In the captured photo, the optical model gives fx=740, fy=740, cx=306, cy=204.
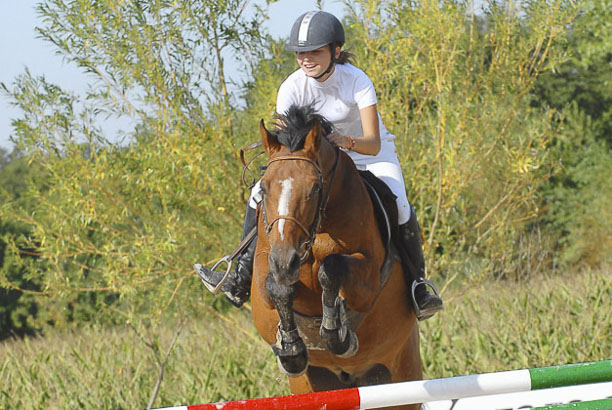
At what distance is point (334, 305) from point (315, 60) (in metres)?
1.41

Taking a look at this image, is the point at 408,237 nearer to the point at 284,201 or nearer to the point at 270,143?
the point at 270,143

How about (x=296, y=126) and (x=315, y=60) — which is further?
(x=315, y=60)

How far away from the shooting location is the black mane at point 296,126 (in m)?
3.65

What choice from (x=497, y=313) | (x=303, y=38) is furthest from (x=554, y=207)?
(x=303, y=38)

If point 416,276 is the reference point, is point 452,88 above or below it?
above

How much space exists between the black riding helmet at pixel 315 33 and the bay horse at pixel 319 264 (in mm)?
444

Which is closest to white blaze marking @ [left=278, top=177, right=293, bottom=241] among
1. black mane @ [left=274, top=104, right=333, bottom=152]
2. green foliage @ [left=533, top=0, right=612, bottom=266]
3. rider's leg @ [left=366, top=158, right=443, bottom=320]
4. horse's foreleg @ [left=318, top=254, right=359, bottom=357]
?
black mane @ [left=274, top=104, right=333, bottom=152]

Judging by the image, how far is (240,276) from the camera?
4.48 m

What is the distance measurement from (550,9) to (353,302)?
18.5ft

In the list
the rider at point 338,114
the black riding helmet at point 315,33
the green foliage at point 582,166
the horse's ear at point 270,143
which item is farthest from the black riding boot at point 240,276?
the green foliage at point 582,166

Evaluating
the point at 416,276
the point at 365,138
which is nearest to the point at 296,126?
the point at 365,138

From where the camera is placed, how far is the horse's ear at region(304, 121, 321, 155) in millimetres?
3619

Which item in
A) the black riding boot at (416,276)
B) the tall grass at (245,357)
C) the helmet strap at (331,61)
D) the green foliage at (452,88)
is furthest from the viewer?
the green foliage at (452,88)

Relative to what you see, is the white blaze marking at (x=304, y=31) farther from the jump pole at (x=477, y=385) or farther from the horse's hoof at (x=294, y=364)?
the jump pole at (x=477, y=385)
